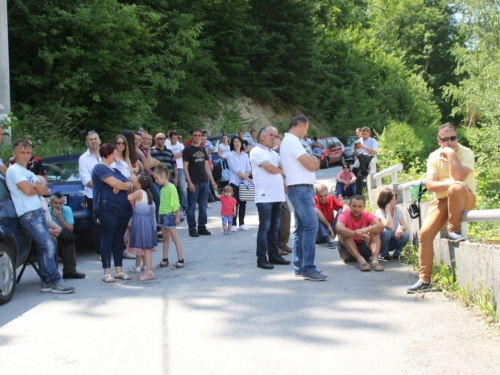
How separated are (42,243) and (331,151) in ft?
90.6

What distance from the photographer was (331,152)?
34.5 meters

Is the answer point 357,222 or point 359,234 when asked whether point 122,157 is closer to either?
point 357,222

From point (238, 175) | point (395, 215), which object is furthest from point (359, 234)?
point (238, 175)

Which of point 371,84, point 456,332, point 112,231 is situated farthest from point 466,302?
point 371,84

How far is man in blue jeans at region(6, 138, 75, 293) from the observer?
25.6 ft

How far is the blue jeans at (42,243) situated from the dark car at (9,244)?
150 millimetres

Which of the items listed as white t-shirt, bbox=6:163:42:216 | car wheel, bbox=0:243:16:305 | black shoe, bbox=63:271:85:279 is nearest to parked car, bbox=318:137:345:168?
black shoe, bbox=63:271:85:279

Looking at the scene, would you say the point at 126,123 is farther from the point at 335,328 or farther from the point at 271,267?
the point at 335,328

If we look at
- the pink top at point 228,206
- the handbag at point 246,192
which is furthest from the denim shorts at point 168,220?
the handbag at point 246,192

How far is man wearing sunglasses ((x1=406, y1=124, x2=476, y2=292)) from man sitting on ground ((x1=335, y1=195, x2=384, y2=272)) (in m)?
1.47

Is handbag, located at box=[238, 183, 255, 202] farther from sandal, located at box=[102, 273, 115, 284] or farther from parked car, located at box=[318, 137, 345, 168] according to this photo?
parked car, located at box=[318, 137, 345, 168]

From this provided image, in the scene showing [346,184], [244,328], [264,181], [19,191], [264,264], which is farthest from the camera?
[346,184]

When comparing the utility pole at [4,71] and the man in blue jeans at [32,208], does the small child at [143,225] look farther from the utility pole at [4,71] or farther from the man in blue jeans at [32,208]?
the utility pole at [4,71]

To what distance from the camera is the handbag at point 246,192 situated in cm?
1290
